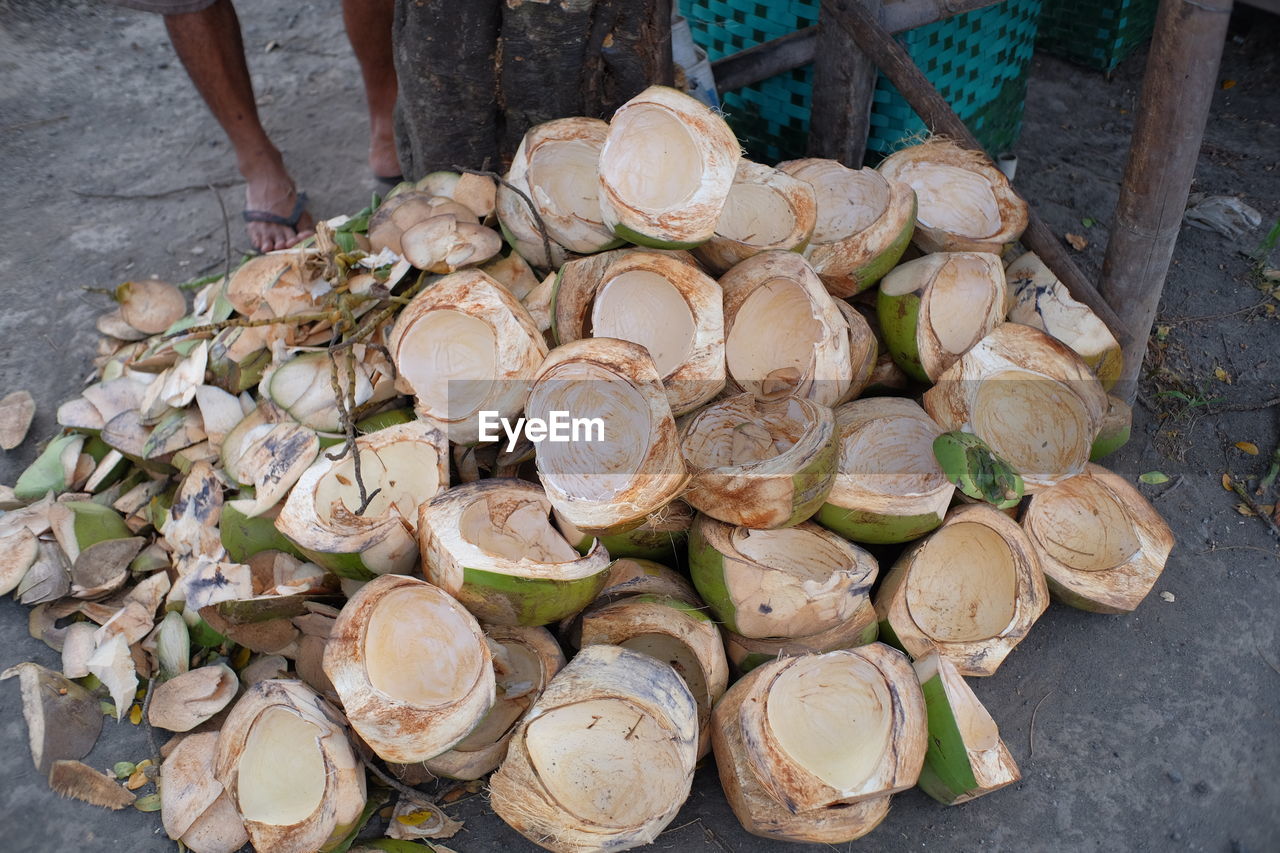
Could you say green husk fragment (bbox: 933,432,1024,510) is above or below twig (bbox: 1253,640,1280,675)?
above

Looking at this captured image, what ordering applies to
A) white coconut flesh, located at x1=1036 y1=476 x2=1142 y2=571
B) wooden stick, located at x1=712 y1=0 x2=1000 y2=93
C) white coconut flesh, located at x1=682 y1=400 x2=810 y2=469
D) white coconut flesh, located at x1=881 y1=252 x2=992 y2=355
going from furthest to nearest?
wooden stick, located at x1=712 y1=0 x2=1000 y2=93, white coconut flesh, located at x1=881 y1=252 x2=992 y2=355, white coconut flesh, located at x1=1036 y1=476 x2=1142 y2=571, white coconut flesh, located at x1=682 y1=400 x2=810 y2=469

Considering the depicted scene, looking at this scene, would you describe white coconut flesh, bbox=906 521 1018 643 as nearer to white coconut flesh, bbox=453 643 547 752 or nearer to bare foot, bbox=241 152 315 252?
white coconut flesh, bbox=453 643 547 752

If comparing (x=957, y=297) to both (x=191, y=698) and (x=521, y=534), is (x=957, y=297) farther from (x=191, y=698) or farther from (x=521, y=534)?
(x=191, y=698)

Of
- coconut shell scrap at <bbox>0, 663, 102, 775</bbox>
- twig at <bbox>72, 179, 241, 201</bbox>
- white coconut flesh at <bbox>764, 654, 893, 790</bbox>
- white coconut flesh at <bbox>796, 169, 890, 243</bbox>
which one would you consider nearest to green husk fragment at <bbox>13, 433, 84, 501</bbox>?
coconut shell scrap at <bbox>0, 663, 102, 775</bbox>

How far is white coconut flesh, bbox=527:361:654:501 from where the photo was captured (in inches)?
71.9

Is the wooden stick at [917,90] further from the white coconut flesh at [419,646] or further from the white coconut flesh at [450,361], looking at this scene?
the white coconut flesh at [419,646]

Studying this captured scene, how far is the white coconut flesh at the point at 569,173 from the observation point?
7.47 ft

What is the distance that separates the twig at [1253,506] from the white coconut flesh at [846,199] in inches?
45.7

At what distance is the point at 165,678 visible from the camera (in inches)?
79.3

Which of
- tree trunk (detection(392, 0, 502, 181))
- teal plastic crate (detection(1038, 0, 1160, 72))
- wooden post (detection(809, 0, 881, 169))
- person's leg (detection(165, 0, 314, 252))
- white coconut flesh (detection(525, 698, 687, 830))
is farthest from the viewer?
teal plastic crate (detection(1038, 0, 1160, 72))

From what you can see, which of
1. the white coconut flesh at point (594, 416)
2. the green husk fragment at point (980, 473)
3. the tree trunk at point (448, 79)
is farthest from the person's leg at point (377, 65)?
the green husk fragment at point (980, 473)

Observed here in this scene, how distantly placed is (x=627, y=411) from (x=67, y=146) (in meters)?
3.44

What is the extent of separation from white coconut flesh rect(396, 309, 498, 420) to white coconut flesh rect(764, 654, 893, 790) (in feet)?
2.85

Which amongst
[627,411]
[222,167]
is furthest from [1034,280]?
[222,167]
